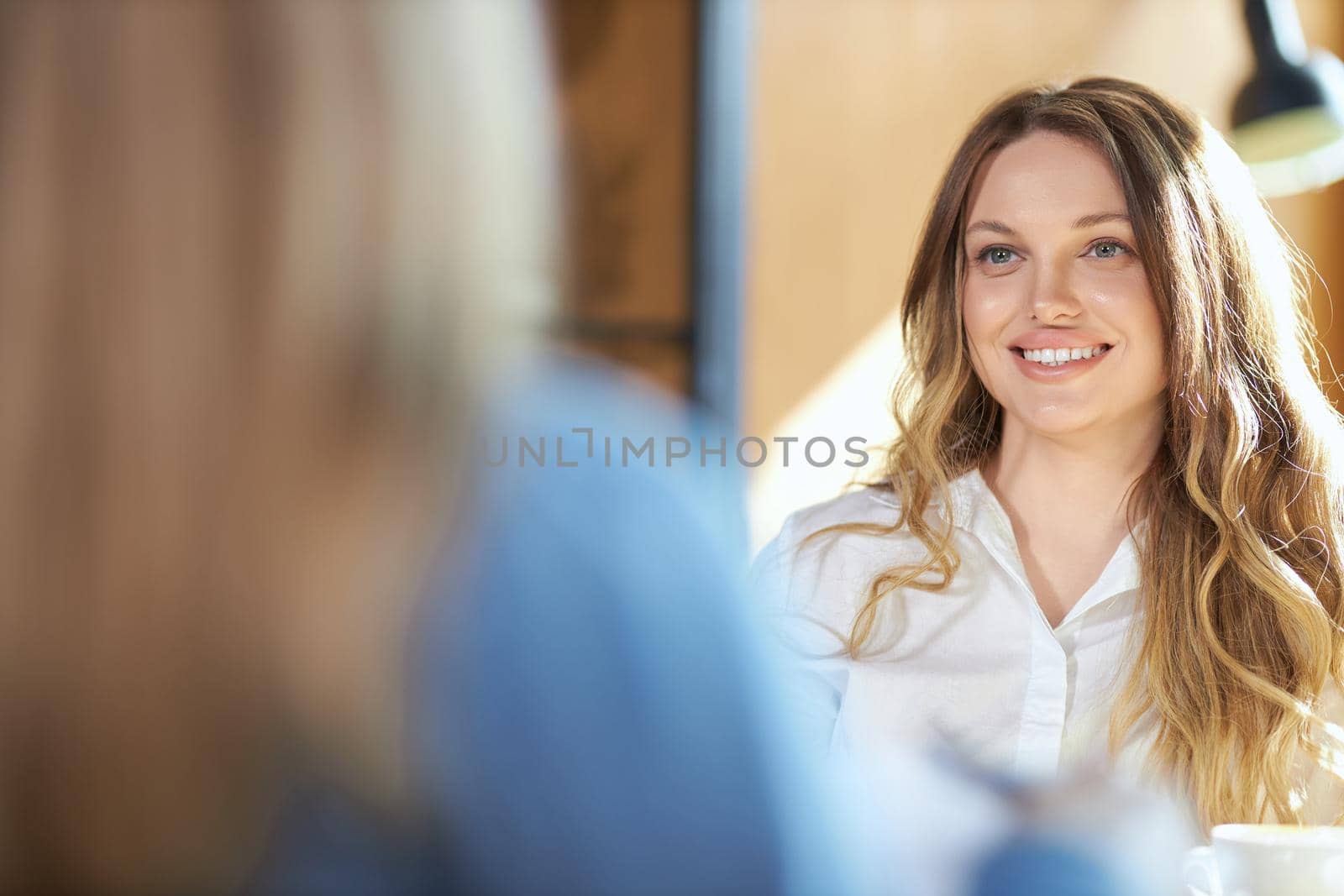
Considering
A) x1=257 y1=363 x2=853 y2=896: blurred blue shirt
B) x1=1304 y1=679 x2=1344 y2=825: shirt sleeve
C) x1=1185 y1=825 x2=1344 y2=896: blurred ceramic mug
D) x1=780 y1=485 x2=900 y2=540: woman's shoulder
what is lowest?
x1=1304 y1=679 x2=1344 y2=825: shirt sleeve

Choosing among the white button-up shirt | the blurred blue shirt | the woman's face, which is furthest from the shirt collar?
the blurred blue shirt

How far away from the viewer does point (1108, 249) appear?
1.43m

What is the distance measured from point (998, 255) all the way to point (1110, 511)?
0.34 m

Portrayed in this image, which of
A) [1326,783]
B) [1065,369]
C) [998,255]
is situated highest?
[998,255]

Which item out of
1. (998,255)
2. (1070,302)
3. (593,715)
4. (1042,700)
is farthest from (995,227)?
(593,715)

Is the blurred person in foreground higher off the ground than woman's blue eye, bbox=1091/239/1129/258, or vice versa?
woman's blue eye, bbox=1091/239/1129/258

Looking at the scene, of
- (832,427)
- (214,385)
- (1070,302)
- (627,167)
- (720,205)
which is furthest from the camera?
(832,427)

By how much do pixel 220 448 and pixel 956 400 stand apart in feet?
4.31

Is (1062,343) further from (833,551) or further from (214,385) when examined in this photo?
(214,385)

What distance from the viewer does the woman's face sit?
142 centimetres

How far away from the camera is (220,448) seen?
17.1 inches

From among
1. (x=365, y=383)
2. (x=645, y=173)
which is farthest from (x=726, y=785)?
(x=645, y=173)

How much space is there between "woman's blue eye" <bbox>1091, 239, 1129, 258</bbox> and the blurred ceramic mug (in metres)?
0.78

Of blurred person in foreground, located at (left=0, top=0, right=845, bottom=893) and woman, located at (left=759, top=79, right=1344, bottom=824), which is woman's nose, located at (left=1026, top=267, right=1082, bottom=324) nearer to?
woman, located at (left=759, top=79, right=1344, bottom=824)
